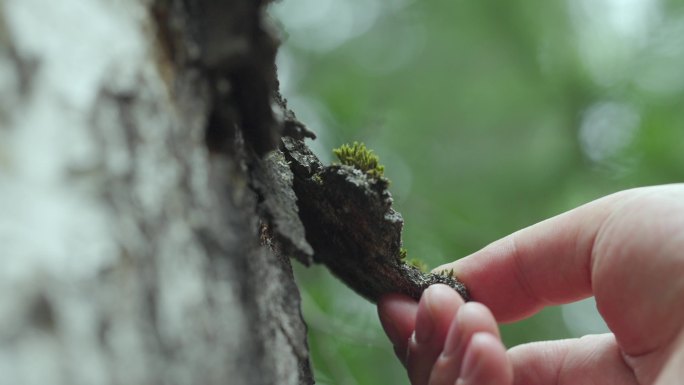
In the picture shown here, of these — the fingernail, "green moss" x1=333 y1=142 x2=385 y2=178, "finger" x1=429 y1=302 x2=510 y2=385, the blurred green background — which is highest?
the blurred green background

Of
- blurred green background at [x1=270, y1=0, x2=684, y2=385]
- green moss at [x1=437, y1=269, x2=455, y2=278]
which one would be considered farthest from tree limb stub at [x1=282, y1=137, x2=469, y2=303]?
blurred green background at [x1=270, y1=0, x2=684, y2=385]

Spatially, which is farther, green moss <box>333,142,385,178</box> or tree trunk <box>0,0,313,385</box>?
green moss <box>333,142,385,178</box>

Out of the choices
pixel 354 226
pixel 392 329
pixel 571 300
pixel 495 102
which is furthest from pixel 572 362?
pixel 495 102

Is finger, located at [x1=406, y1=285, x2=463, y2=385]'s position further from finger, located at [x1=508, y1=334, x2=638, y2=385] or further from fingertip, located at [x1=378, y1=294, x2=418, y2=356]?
finger, located at [x1=508, y1=334, x2=638, y2=385]

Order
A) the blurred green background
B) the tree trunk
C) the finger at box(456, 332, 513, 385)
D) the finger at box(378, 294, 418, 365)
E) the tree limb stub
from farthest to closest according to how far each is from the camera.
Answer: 1. the blurred green background
2. the finger at box(378, 294, 418, 365)
3. the tree limb stub
4. the finger at box(456, 332, 513, 385)
5. the tree trunk

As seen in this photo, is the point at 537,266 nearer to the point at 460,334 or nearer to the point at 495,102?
the point at 460,334

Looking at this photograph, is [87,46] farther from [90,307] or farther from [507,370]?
[507,370]

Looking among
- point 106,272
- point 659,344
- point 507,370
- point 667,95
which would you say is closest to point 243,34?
point 106,272
